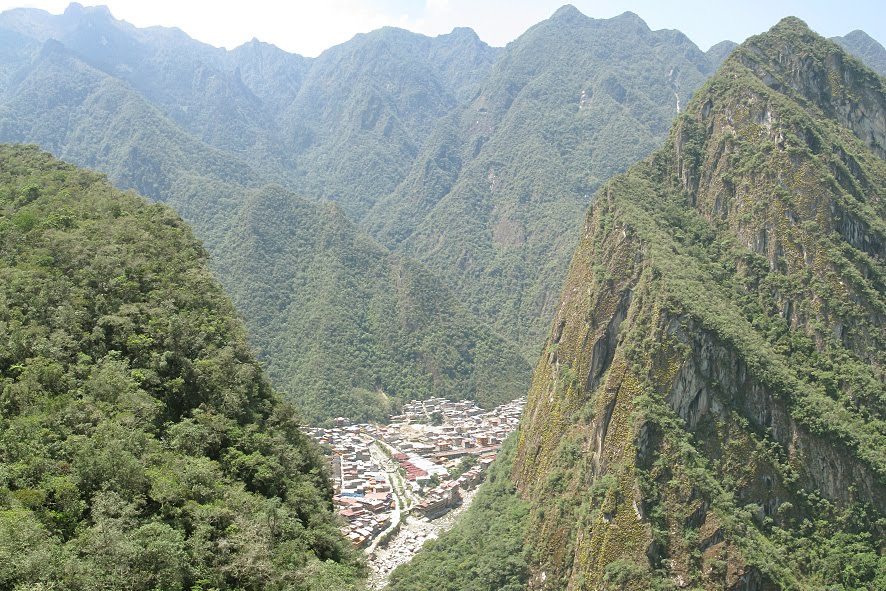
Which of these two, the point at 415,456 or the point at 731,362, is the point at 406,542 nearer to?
the point at 415,456

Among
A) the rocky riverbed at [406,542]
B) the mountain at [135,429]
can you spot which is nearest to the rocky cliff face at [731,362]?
the rocky riverbed at [406,542]

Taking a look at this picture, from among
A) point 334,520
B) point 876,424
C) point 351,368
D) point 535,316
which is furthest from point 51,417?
point 535,316

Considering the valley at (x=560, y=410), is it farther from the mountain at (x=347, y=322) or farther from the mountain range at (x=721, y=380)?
the mountain at (x=347, y=322)

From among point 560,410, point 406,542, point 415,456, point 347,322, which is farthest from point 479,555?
point 347,322

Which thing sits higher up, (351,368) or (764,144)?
(764,144)

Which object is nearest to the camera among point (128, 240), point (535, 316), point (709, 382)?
point (128, 240)

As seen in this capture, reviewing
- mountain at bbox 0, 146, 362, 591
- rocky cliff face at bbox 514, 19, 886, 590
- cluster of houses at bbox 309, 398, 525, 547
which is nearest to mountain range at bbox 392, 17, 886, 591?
rocky cliff face at bbox 514, 19, 886, 590

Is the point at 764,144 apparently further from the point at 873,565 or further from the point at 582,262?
the point at 873,565
